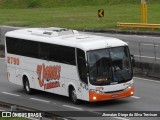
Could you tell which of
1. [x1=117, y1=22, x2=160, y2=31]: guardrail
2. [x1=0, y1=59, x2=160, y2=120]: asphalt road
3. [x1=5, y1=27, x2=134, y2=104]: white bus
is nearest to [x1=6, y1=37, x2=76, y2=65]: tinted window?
[x1=5, y1=27, x2=134, y2=104]: white bus

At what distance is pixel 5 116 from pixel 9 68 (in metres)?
9.99

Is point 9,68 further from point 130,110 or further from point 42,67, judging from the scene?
point 130,110

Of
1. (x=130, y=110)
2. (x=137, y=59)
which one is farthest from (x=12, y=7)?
(x=130, y=110)

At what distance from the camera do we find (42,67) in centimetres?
2581

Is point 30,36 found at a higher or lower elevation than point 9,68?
higher

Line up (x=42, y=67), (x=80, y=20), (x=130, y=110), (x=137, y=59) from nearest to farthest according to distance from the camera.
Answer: (x=130, y=110) < (x=42, y=67) < (x=137, y=59) < (x=80, y=20)

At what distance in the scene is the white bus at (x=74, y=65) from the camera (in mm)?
22625

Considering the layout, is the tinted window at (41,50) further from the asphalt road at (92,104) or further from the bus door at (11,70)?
the asphalt road at (92,104)

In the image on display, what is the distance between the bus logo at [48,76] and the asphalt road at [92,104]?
61cm

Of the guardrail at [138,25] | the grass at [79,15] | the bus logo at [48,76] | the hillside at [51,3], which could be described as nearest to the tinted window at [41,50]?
the bus logo at [48,76]

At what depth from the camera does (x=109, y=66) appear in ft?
74.8

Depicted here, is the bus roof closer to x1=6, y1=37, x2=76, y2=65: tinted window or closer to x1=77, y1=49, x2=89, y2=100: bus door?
x1=6, y1=37, x2=76, y2=65: tinted window

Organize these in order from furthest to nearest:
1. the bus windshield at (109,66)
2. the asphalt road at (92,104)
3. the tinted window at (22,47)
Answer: the tinted window at (22,47), the bus windshield at (109,66), the asphalt road at (92,104)

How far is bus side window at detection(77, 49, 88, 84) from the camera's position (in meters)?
22.8
